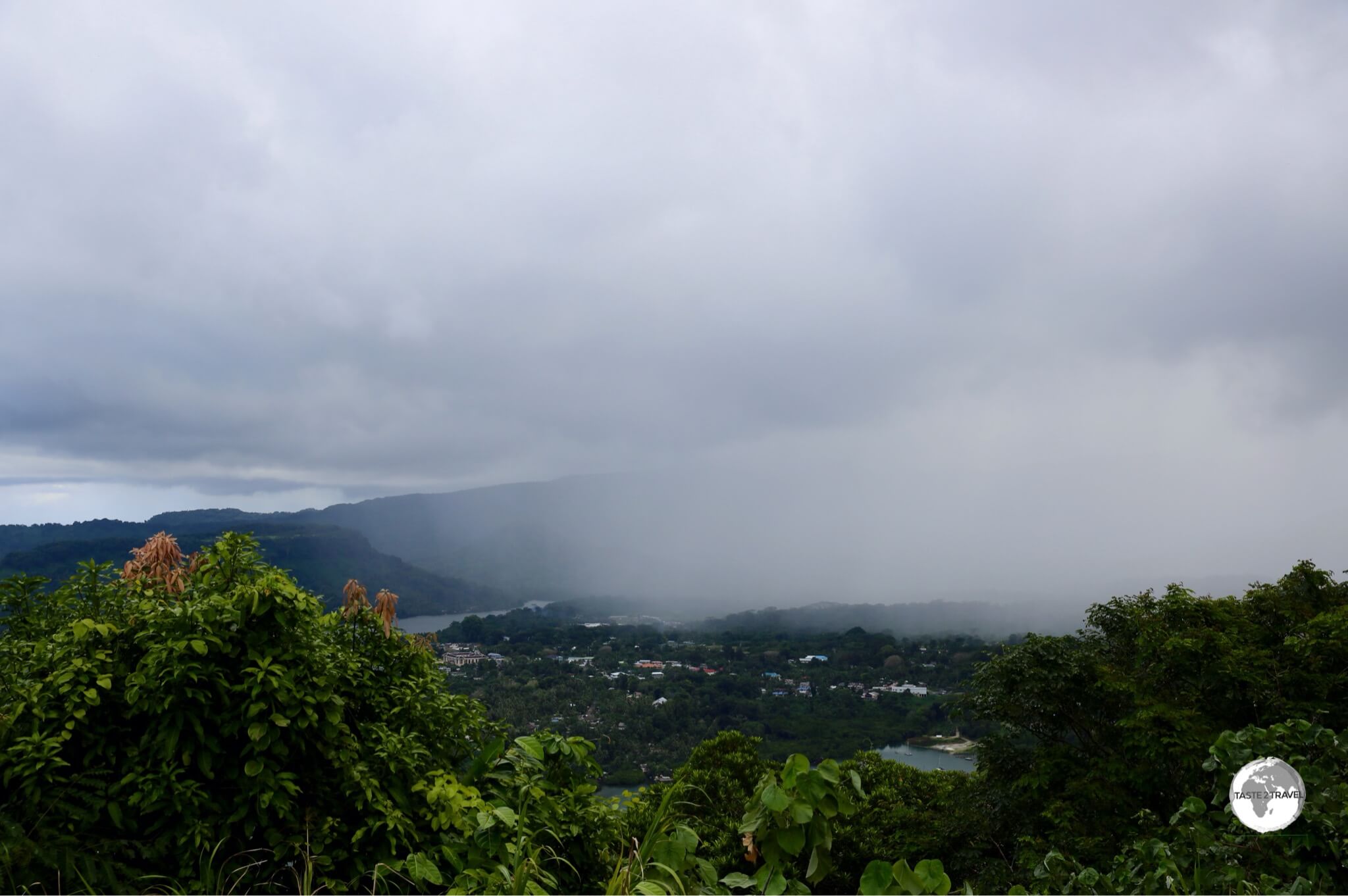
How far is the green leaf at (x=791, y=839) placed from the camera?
2.21 meters

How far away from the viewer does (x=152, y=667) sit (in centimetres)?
349

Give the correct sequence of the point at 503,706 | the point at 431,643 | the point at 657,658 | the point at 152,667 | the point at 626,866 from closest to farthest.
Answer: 1. the point at 626,866
2. the point at 152,667
3. the point at 431,643
4. the point at 503,706
5. the point at 657,658

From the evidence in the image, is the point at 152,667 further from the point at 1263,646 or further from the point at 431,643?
the point at 1263,646

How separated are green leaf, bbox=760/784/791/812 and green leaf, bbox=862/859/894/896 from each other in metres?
0.29

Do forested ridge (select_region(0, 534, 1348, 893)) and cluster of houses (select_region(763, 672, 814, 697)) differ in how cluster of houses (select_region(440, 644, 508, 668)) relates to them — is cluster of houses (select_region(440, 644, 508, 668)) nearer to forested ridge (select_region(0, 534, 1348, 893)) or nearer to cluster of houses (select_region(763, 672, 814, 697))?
forested ridge (select_region(0, 534, 1348, 893))

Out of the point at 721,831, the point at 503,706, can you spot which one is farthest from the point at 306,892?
the point at 503,706

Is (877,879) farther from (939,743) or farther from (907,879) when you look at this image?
(939,743)

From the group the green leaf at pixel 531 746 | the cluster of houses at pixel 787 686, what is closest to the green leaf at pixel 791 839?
the green leaf at pixel 531 746

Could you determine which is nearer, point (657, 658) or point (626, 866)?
point (626, 866)

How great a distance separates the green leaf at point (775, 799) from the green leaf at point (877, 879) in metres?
0.29

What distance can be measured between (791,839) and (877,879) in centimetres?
28

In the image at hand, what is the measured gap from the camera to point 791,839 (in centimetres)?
223

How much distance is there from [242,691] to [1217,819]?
4888 millimetres

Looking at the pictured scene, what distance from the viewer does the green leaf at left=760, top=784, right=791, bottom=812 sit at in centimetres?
218
